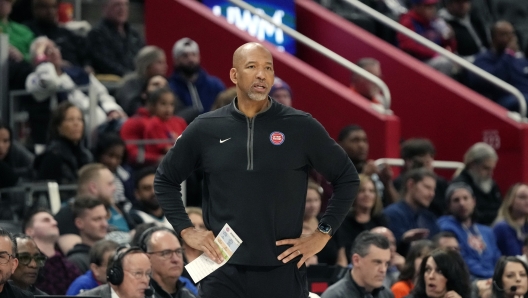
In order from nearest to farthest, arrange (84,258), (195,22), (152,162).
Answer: (84,258)
(152,162)
(195,22)

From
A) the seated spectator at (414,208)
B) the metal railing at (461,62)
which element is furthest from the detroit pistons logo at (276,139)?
the metal railing at (461,62)

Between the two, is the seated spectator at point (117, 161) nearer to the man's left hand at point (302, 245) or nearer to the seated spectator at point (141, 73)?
the seated spectator at point (141, 73)

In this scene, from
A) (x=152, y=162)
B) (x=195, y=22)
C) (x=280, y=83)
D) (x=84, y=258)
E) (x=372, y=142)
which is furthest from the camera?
(x=195, y=22)

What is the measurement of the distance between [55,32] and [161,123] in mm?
2231

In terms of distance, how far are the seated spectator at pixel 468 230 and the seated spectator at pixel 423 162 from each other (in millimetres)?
601

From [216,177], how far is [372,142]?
7389 millimetres

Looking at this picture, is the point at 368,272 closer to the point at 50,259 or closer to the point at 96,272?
the point at 96,272

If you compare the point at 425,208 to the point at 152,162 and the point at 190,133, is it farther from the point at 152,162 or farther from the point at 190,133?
the point at 190,133

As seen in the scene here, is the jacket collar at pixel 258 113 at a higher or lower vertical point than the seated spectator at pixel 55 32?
higher

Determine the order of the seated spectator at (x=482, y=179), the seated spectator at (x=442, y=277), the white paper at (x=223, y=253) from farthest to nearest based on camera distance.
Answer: the seated spectator at (x=482, y=179) < the seated spectator at (x=442, y=277) < the white paper at (x=223, y=253)

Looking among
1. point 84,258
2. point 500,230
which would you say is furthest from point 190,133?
point 500,230

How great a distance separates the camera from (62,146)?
10539 mm

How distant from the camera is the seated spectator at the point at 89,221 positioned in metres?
9.35

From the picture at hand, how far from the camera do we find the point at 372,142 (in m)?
12.9
